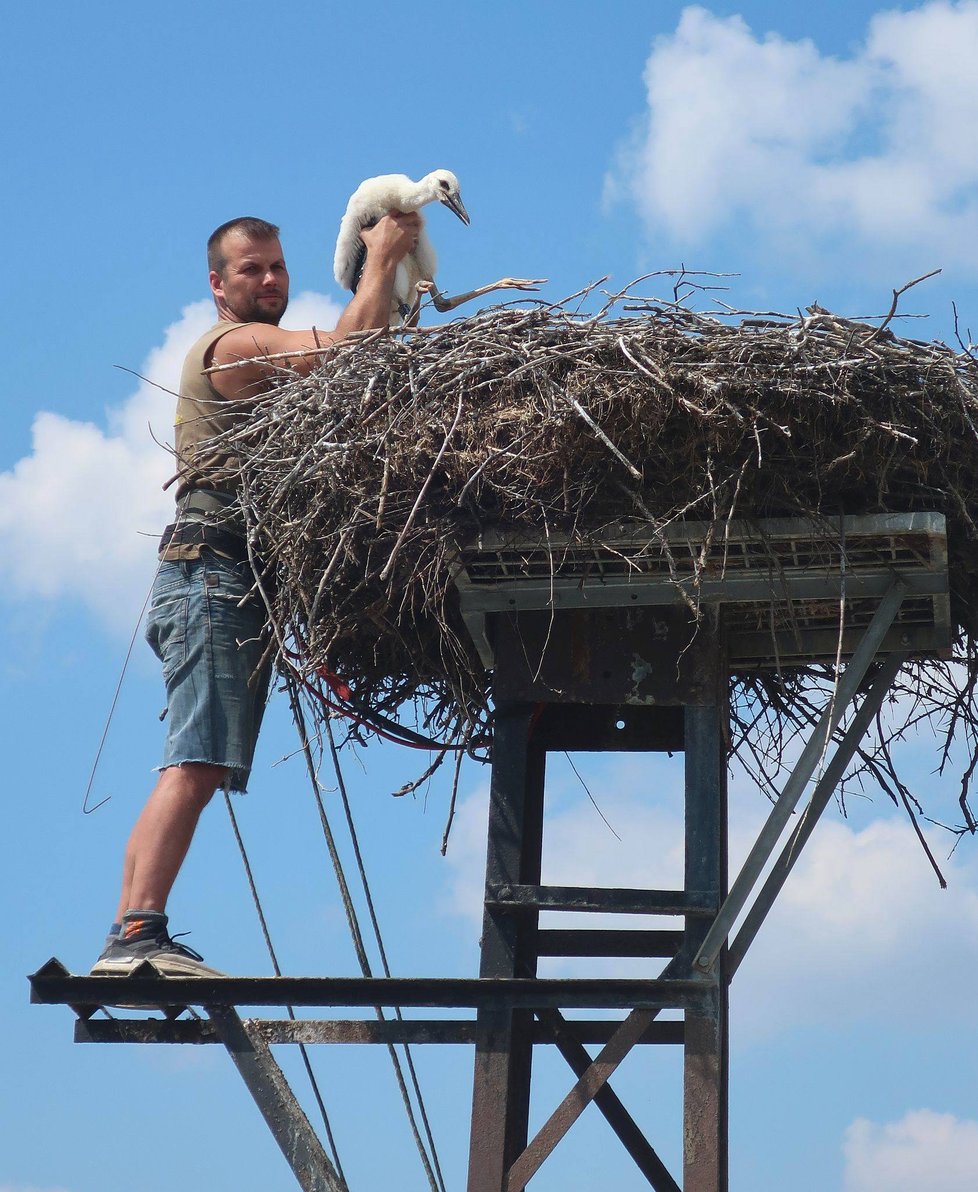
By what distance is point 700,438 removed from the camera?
4.84m

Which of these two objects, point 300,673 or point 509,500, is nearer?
point 509,500

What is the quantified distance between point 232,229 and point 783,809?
281cm

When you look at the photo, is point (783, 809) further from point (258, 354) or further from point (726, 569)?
point (258, 354)

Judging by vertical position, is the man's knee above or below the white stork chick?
below

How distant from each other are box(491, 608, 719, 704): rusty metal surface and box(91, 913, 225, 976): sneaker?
1.22 meters

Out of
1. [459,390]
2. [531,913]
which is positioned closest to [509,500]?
[459,390]

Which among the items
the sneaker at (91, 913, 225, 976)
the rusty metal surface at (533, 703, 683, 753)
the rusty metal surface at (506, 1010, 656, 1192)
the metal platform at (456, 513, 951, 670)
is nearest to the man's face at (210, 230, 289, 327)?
the metal platform at (456, 513, 951, 670)

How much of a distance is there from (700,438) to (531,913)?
1685mm

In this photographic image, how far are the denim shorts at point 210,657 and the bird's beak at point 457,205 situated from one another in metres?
2.33

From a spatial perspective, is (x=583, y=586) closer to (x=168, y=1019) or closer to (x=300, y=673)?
(x=300, y=673)

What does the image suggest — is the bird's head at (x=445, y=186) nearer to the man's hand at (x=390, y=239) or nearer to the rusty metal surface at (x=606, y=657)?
the man's hand at (x=390, y=239)

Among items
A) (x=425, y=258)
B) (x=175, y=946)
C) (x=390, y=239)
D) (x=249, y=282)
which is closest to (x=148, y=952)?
(x=175, y=946)

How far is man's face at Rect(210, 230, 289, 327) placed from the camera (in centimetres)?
602

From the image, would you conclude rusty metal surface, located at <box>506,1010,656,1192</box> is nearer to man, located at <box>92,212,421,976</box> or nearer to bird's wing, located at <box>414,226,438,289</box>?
man, located at <box>92,212,421,976</box>
